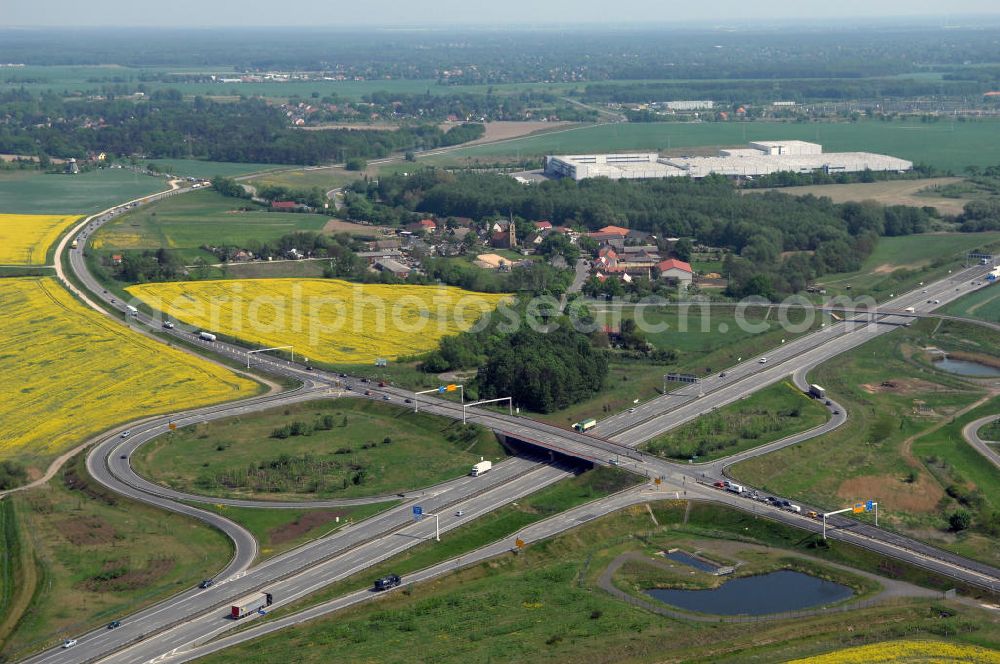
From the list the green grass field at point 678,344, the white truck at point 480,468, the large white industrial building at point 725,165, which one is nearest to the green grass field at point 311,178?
the large white industrial building at point 725,165

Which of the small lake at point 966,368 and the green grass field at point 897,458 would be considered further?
the small lake at point 966,368

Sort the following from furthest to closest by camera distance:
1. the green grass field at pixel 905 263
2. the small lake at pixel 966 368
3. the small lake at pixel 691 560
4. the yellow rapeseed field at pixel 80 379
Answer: the green grass field at pixel 905 263
the small lake at pixel 966 368
the yellow rapeseed field at pixel 80 379
the small lake at pixel 691 560

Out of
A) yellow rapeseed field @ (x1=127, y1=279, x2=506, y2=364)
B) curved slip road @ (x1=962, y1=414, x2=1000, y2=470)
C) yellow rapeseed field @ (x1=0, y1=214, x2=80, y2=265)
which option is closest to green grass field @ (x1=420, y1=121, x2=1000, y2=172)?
yellow rapeseed field @ (x1=0, y1=214, x2=80, y2=265)

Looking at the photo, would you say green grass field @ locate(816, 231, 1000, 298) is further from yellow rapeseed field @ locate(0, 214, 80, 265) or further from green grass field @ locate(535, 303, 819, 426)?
yellow rapeseed field @ locate(0, 214, 80, 265)

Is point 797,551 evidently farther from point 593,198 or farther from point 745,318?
point 593,198

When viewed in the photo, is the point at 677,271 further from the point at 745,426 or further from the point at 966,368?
the point at 745,426

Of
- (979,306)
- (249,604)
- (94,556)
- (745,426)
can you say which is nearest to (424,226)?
(979,306)

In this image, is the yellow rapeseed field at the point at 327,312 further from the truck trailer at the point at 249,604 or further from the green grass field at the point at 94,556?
the truck trailer at the point at 249,604
